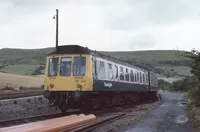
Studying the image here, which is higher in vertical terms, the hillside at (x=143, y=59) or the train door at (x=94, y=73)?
the hillside at (x=143, y=59)

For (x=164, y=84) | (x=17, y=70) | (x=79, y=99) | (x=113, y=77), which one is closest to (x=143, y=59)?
(x=164, y=84)

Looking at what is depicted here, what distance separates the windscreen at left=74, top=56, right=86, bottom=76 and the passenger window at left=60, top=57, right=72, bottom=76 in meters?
0.34

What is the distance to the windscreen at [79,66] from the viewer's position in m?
22.0

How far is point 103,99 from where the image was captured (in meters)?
24.8

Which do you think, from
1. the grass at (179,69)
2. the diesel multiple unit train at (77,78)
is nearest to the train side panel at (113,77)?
the diesel multiple unit train at (77,78)

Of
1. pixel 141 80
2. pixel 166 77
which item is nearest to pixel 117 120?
pixel 141 80

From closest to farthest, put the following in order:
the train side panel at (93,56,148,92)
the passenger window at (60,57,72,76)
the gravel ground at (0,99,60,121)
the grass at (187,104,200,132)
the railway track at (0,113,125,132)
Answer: the railway track at (0,113,125,132), the grass at (187,104,200,132), the gravel ground at (0,99,60,121), the passenger window at (60,57,72,76), the train side panel at (93,56,148,92)

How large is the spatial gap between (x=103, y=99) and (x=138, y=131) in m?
10.3

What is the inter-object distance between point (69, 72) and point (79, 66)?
1.95 ft

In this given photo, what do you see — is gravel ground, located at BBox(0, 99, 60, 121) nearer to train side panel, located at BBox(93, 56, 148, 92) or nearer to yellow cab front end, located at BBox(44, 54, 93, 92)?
yellow cab front end, located at BBox(44, 54, 93, 92)

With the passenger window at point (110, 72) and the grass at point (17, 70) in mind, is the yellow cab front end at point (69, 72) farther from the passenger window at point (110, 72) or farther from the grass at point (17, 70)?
the grass at point (17, 70)

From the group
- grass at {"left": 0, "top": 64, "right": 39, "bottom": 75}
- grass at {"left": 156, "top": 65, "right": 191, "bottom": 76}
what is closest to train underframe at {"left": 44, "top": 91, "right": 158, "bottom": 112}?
grass at {"left": 0, "top": 64, "right": 39, "bottom": 75}

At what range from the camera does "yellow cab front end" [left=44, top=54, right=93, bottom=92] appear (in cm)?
2175

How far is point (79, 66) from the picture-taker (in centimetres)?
2217
